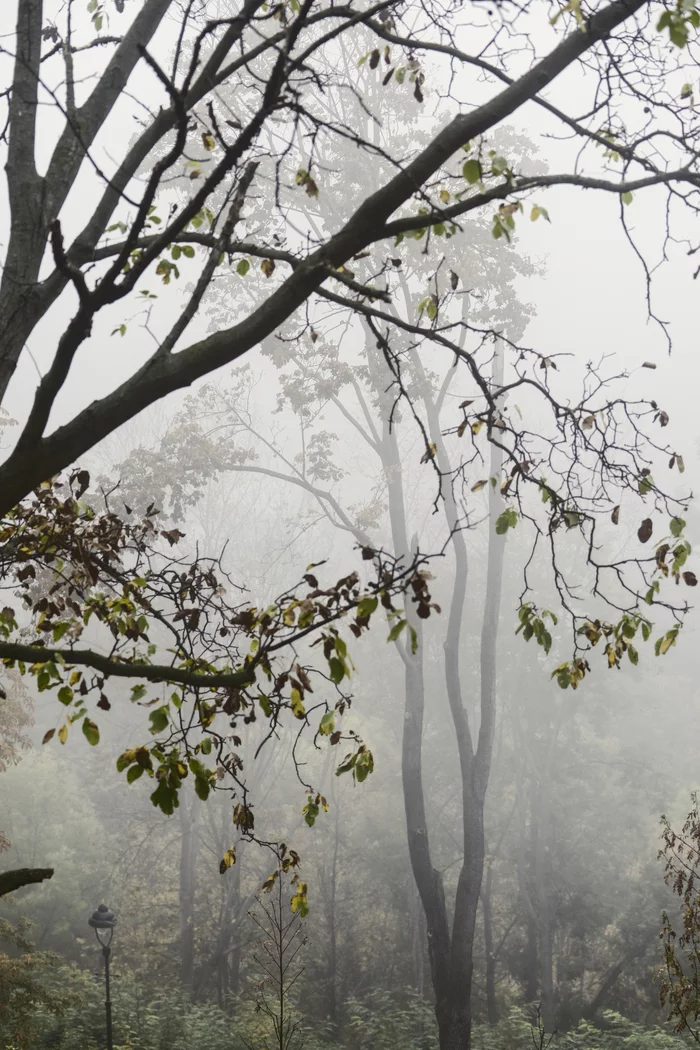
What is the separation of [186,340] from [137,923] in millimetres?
30994

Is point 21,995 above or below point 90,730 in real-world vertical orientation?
below

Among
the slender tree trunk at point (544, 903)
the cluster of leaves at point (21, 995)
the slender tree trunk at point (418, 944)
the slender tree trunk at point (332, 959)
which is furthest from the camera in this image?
the slender tree trunk at point (332, 959)

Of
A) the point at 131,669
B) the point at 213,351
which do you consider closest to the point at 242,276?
the point at 213,351

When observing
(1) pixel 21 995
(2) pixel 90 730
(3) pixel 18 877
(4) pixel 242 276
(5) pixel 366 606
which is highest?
(4) pixel 242 276

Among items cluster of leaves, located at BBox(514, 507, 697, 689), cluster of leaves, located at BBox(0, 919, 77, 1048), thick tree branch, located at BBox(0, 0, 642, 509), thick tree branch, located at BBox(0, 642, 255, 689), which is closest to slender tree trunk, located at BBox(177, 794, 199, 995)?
cluster of leaves, located at BBox(0, 919, 77, 1048)

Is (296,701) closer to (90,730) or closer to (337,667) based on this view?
(337,667)

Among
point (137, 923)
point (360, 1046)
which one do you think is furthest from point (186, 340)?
point (360, 1046)

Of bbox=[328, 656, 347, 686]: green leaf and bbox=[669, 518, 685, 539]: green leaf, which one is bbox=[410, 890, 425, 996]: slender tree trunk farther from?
bbox=[328, 656, 347, 686]: green leaf

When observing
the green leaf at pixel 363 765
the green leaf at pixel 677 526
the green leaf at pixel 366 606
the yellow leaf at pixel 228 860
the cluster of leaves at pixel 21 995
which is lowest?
the cluster of leaves at pixel 21 995

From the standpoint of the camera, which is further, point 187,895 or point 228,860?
point 187,895

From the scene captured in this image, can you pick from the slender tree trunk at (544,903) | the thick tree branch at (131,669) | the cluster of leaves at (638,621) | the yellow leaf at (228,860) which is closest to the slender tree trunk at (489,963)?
the slender tree trunk at (544,903)

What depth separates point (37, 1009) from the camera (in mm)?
10867

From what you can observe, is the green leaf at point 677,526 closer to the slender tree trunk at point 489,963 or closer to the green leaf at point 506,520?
the green leaf at point 506,520

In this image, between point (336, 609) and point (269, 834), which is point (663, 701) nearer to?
point (269, 834)
